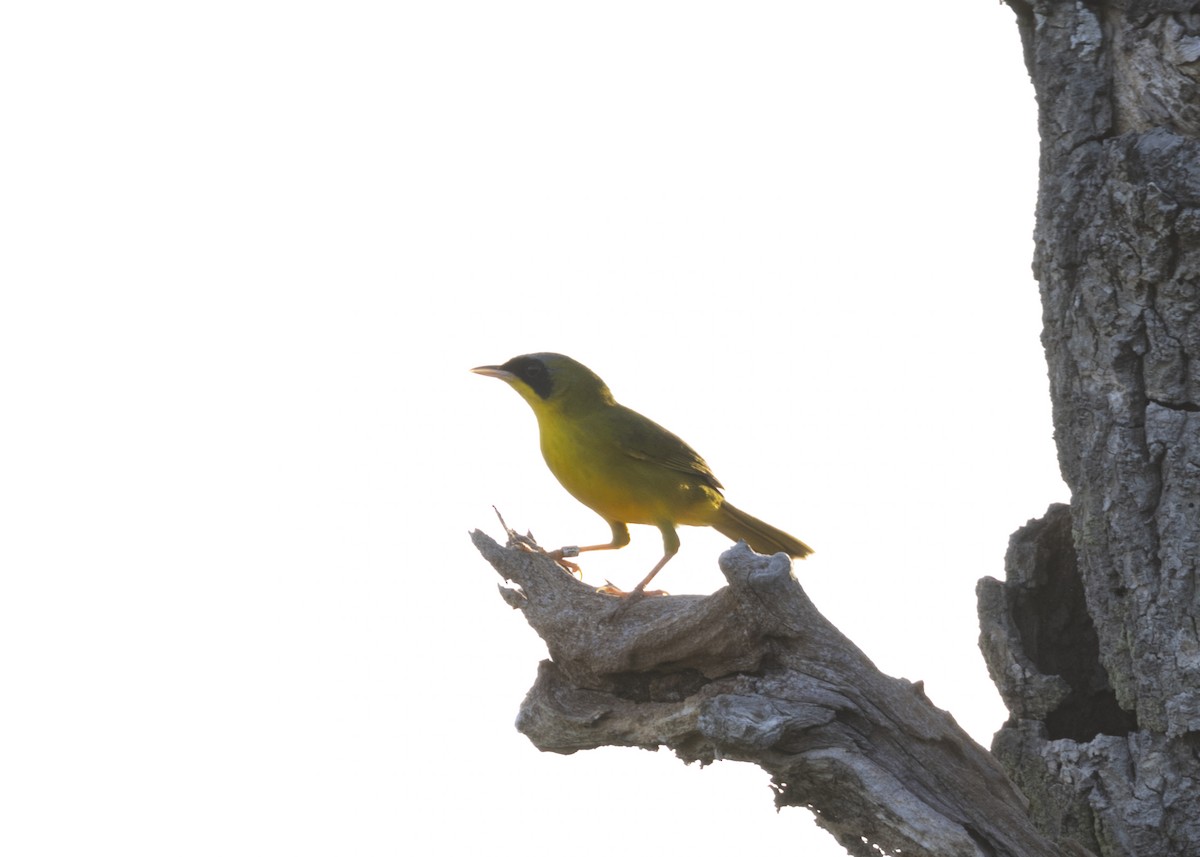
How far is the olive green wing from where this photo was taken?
21.6 feet

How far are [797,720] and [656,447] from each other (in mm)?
2708

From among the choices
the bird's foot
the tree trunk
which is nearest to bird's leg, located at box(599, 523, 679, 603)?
the bird's foot

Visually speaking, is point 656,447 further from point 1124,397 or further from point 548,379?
point 1124,397

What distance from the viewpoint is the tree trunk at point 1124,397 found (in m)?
4.07

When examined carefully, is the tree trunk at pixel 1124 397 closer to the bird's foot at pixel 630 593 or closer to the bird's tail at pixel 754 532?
the bird's foot at pixel 630 593

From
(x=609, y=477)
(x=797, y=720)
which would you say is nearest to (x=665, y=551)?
(x=609, y=477)

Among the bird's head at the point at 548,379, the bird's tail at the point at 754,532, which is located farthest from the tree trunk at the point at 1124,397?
the bird's head at the point at 548,379

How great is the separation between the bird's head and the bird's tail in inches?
30.9

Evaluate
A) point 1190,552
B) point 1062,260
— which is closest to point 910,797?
point 1190,552

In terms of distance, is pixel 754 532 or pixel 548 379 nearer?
pixel 548 379

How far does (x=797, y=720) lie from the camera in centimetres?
404

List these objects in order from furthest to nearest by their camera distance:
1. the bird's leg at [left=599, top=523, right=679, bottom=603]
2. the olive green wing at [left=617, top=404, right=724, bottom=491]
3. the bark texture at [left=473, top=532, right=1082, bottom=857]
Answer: the olive green wing at [left=617, top=404, right=724, bottom=491] < the bird's leg at [left=599, top=523, right=679, bottom=603] < the bark texture at [left=473, top=532, right=1082, bottom=857]

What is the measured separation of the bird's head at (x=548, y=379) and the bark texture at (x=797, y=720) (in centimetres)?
232

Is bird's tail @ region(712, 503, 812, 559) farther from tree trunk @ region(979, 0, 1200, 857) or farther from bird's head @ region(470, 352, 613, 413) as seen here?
tree trunk @ region(979, 0, 1200, 857)
